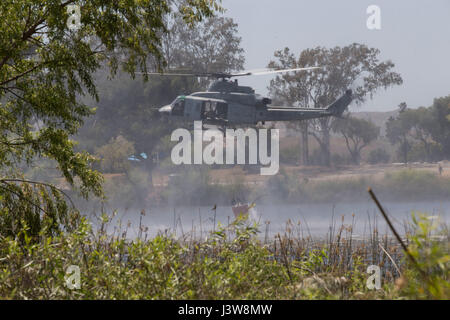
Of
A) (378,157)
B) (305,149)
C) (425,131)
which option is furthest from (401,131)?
(305,149)

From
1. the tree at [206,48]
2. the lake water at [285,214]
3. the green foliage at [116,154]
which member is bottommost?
the lake water at [285,214]

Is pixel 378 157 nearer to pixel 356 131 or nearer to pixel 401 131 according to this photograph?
pixel 356 131

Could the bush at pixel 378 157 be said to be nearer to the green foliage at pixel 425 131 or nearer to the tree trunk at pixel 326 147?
the green foliage at pixel 425 131

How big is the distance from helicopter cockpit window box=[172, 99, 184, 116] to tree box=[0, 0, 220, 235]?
22128 millimetres

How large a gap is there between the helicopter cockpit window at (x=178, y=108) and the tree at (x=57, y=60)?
22128mm

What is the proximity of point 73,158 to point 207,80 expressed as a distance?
159 ft

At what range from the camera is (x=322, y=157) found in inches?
2346

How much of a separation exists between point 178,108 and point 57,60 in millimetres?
23959

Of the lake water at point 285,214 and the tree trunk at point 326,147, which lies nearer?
the lake water at point 285,214

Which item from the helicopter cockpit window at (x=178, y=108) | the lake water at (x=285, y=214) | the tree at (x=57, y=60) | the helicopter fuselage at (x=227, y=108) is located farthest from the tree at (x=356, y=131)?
the tree at (x=57, y=60)

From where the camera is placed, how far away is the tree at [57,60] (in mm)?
10867

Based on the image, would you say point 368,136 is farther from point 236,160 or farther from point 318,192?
point 236,160

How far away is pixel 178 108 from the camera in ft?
115

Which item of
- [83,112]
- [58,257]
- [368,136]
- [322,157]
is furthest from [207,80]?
[58,257]
